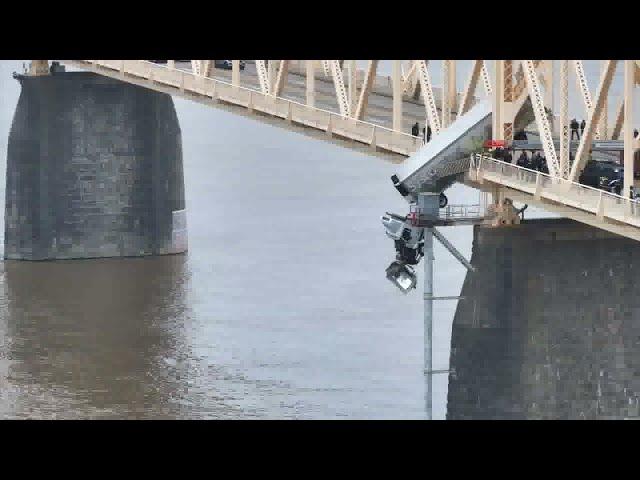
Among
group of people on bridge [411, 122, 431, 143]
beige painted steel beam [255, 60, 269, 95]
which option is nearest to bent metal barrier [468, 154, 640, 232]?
group of people on bridge [411, 122, 431, 143]

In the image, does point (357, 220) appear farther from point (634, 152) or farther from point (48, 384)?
point (634, 152)

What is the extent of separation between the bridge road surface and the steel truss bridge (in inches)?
1.9

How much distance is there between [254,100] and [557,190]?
62.5 ft

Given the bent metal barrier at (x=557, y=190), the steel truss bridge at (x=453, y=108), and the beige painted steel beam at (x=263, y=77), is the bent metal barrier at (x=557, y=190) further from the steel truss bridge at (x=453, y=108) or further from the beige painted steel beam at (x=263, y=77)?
the beige painted steel beam at (x=263, y=77)

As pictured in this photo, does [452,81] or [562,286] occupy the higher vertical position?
[452,81]

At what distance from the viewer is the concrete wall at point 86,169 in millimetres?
84188

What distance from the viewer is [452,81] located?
56.3 m

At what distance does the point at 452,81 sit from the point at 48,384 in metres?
11.9

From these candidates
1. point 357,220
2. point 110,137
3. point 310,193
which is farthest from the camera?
point 310,193

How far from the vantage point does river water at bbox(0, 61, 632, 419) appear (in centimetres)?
5759

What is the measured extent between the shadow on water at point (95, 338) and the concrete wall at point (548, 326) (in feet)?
31.1

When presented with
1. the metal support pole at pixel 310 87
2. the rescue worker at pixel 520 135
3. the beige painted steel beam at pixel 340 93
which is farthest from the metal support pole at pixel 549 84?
the metal support pole at pixel 310 87

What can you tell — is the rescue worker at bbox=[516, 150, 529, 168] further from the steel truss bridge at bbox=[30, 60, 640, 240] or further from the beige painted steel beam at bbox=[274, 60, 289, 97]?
the beige painted steel beam at bbox=[274, 60, 289, 97]
